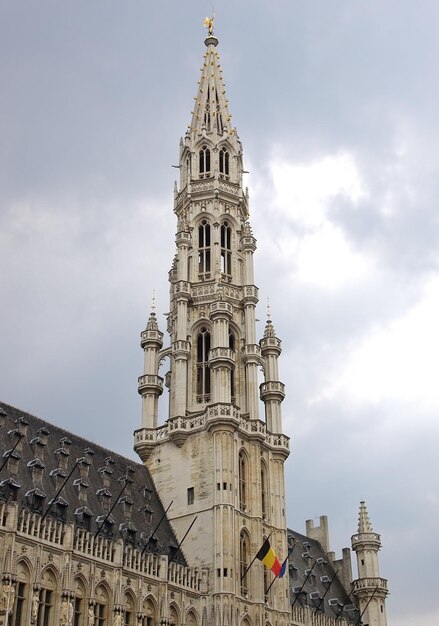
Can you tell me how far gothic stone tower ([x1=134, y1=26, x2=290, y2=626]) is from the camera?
7075cm

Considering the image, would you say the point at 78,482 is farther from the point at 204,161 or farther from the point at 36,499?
the point at 204,161

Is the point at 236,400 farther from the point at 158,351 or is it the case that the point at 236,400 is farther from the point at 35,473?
the point at 35,473

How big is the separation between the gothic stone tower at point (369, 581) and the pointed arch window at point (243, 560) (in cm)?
2429

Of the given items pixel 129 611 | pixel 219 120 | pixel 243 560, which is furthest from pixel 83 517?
pixel 219 120

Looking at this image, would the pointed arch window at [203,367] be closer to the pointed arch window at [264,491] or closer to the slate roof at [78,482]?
the pointed arch window at [264,491]

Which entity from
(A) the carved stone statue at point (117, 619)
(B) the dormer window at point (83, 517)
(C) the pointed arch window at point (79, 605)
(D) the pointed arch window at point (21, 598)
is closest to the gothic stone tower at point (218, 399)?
(A) the carved stone statue at point (117, 619)

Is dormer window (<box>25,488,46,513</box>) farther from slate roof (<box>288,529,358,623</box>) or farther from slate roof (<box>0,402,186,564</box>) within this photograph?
slate roof (<box>288,529,358,623</box>)

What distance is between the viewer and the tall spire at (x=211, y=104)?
310ft

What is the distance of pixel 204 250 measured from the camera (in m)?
86.9

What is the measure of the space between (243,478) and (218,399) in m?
6.58

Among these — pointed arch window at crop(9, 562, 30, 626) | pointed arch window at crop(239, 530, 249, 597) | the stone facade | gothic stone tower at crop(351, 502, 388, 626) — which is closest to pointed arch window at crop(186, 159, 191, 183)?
the stone facade

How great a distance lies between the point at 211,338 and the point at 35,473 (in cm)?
2255

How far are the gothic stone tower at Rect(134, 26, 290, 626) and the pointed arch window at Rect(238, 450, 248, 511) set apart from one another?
93mm

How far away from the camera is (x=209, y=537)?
70.0 m
